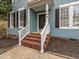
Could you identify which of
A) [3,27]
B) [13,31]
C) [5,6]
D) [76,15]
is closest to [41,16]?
[13,31]

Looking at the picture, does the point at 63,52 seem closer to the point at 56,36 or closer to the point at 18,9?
the point at 56,36

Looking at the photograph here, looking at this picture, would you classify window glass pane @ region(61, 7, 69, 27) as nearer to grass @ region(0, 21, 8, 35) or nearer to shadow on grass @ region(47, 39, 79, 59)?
shadow on grass @ region(47, 39, 79, 59)

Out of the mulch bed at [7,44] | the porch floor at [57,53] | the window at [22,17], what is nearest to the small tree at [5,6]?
the window at [22,17]

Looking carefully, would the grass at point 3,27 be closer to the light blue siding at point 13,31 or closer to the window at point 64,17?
the light blue siding at point 13,31

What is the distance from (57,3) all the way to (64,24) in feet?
6.42

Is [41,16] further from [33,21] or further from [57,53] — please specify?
[57,53]

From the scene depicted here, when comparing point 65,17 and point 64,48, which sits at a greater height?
point 65,17

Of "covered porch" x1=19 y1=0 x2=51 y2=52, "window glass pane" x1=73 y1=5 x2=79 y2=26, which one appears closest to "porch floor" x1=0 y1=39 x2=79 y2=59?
"covered porch" x1=19 y1=0 x2=51 y2=52

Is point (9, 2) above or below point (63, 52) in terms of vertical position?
above

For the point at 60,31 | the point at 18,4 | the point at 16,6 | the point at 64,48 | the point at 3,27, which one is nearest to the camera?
the point at 64,48

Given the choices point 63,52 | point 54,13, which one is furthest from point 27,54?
point 54,13

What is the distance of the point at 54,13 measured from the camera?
14125 millimetres

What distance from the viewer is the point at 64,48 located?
11211mm

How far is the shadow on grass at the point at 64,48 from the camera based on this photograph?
32.7ft
